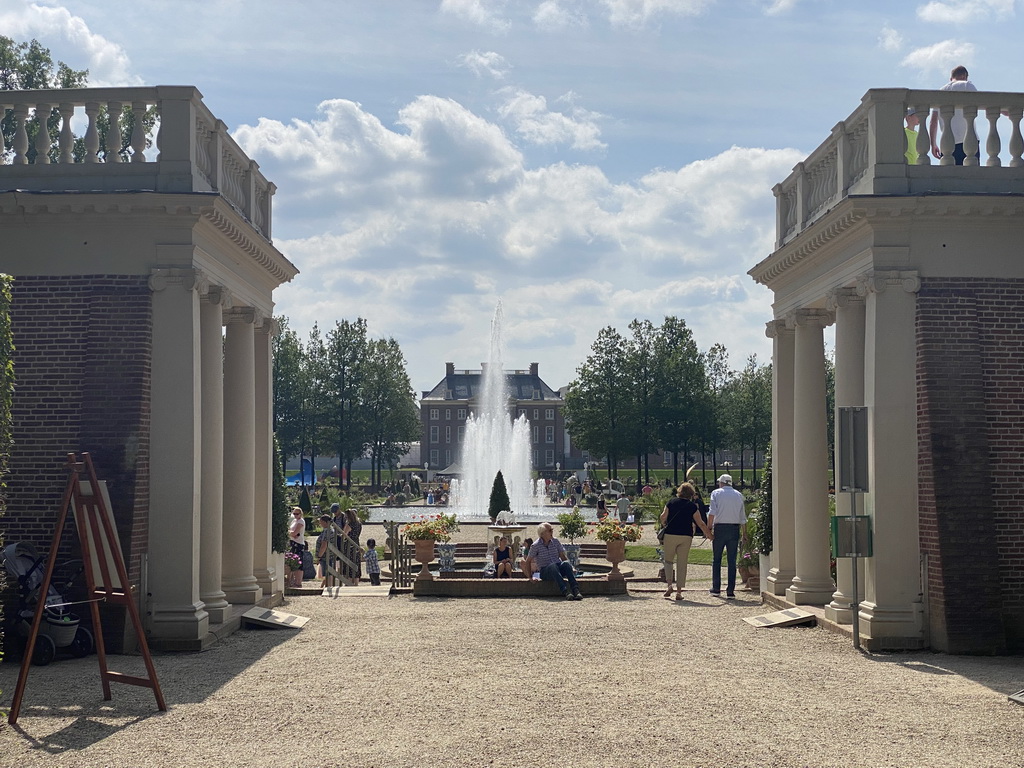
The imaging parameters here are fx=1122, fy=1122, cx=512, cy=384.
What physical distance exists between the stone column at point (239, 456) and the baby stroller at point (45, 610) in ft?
13.5

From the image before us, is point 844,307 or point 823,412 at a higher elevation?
point 844,307

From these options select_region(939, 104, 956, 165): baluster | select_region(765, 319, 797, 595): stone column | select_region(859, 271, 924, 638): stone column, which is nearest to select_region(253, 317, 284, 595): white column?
select_region(765, 319, 797, 595): stone column

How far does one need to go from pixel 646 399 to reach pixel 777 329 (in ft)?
173

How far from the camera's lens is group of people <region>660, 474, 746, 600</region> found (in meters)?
19.0

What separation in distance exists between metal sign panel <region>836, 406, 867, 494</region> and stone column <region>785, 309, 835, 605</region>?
3.69 m

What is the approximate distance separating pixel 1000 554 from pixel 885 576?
1373 mm

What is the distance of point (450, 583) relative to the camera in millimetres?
19719

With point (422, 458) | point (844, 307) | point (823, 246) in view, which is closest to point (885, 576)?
point (844, 307)

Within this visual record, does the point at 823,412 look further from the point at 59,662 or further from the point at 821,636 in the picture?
the point at 59,662

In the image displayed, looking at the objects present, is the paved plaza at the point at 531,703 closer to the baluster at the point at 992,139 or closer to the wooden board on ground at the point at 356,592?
the wooden board on ground at the point at 356,592

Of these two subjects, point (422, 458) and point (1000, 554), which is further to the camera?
point (422, 458)

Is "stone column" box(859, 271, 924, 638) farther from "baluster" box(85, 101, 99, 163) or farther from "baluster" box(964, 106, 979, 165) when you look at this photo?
"baluster" box(85, 101, 99, 163)

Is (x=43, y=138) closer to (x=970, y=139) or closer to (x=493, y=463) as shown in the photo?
(x=970, y=139)

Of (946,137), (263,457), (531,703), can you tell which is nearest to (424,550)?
(263,457)
